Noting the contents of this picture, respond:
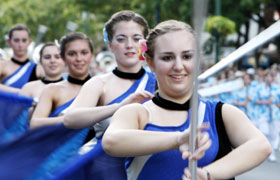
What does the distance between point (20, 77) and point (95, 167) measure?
4485 millimetres

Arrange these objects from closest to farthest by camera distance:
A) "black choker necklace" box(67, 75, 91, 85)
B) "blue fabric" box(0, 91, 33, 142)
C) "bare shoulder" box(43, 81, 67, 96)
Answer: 1. "blue fabric" box(0, 91, 33, 142)
2. "black choker necklace" box(67, 75, 91, 85)
3. "bare shoulder" box(43, 81, 67, 96)

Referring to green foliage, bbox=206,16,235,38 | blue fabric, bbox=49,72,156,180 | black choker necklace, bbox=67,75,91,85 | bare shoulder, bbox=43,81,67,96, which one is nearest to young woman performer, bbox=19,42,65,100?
bare shoulder, bbox=43,81,67,96

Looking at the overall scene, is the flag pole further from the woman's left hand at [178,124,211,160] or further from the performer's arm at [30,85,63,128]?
the performer's arm at [30,85,63,128]

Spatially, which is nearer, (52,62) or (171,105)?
(171,105)

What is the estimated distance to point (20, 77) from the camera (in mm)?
7738

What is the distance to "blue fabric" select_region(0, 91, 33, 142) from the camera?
14.7ft

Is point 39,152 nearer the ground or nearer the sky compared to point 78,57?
nearer the ground

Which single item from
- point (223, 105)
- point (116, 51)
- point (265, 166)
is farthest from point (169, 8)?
point (223, 105)

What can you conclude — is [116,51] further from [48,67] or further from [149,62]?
[48,67]

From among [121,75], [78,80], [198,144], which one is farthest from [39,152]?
[198,144]

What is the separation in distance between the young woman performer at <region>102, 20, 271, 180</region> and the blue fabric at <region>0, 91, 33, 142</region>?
174cm

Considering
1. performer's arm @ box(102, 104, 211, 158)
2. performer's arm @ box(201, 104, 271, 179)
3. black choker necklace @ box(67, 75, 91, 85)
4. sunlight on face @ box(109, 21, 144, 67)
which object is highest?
sunlight on face @ box(109, 21, 144, 67)

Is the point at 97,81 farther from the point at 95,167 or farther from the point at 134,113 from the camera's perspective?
the point at 134,113

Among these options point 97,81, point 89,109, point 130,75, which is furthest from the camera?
point 130,75
